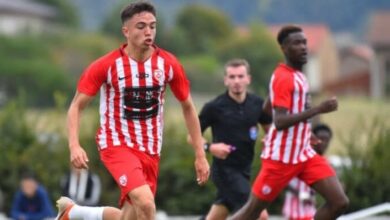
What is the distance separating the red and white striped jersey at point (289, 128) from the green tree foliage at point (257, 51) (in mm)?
56636

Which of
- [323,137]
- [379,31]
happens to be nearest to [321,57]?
[379,31]

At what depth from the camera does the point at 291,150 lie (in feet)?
45.0

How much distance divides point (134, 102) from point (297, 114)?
5.98 feet

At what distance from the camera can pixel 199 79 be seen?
82.8m

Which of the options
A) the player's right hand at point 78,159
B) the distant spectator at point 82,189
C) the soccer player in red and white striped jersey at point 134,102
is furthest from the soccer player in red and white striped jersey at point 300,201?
the player's right hand at point 78,159

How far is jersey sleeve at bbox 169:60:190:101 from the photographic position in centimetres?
1241

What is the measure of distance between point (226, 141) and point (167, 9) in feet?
486

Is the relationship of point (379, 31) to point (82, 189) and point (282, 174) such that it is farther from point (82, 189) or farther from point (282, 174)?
point (282, 174)

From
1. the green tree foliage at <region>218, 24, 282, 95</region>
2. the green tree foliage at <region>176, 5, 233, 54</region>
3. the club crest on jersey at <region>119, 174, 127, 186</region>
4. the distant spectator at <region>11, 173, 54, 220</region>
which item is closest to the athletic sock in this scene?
the club crest on jersey at <region>119, 174, 127, 186</region>

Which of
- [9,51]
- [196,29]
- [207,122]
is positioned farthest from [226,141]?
[196,29]

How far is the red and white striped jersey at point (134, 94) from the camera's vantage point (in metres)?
12.3

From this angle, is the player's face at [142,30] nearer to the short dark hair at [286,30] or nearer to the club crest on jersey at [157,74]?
the club crest on jersey at [157,74]

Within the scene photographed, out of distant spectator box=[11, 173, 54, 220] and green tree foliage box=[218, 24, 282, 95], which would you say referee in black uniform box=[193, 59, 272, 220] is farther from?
green tree foliage box=[218, 24, 282, 95]

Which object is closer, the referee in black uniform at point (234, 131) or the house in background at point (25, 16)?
the referee in black uniform at point (234, 131)
